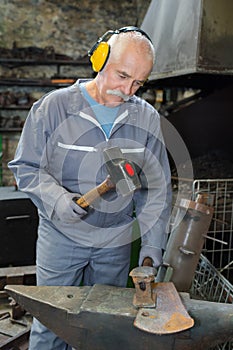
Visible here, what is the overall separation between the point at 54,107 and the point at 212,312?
0.75 meters

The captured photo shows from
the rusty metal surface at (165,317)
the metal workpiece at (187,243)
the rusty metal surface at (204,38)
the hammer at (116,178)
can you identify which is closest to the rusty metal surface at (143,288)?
the rusty metal surface at (165,317)

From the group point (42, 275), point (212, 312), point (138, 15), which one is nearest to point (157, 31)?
point (42, 275)

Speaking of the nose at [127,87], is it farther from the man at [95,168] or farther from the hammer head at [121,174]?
the hammer head at [121,174]

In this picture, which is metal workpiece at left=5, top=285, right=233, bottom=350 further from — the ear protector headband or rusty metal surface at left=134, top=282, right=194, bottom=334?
the ear protector headband

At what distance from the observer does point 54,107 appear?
3.61ft

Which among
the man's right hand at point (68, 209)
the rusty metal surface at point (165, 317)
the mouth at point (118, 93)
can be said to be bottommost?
the rusty metal surface at point (165, 317)

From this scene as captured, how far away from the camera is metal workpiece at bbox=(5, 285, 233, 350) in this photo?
34.1 inches

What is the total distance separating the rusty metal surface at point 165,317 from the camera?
82 centimetres

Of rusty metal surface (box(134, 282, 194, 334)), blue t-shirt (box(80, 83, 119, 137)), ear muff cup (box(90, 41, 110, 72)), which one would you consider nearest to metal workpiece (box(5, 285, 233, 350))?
rusty metal surface (box(134, 282, 194, 334))

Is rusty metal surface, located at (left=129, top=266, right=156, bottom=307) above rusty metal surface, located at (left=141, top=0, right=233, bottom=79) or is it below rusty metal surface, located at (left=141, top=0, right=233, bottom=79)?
below

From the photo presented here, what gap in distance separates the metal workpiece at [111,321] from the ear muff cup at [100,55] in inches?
26.6

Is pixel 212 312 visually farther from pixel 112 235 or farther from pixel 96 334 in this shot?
pixel 112 235

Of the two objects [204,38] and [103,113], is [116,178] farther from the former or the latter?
[204,38]

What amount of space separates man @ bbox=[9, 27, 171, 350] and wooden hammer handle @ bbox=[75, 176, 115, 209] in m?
0.02
